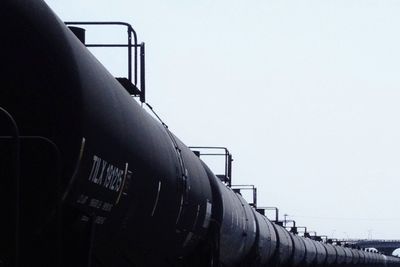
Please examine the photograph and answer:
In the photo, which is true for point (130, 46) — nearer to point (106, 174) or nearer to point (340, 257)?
point (106, 174)

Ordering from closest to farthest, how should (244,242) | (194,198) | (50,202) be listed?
1. (50,202)
2. (194,198)
3. (244,242)

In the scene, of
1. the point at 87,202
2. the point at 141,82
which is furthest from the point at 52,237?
the point at 141,82

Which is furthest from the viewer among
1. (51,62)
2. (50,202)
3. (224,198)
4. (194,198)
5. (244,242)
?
(244,242)

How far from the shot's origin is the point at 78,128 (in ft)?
18.1

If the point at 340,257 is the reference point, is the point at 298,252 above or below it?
above

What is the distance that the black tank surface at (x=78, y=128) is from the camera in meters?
5.38

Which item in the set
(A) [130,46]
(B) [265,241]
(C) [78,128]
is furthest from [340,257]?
(C) [78,128]

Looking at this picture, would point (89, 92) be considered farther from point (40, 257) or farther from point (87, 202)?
point (40, 257)

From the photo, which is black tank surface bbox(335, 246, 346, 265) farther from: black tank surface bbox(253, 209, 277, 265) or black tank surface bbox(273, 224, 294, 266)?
black tank surface bbox(253, 209, 277, 265)

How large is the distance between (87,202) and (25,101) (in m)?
0.97

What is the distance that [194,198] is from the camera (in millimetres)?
11102

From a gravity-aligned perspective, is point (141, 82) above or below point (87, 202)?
above

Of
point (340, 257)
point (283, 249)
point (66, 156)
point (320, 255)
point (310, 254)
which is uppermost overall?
point (66, 156)

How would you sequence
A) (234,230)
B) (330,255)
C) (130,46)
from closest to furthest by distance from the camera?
(130,46) < (234,230) < (330,255)
